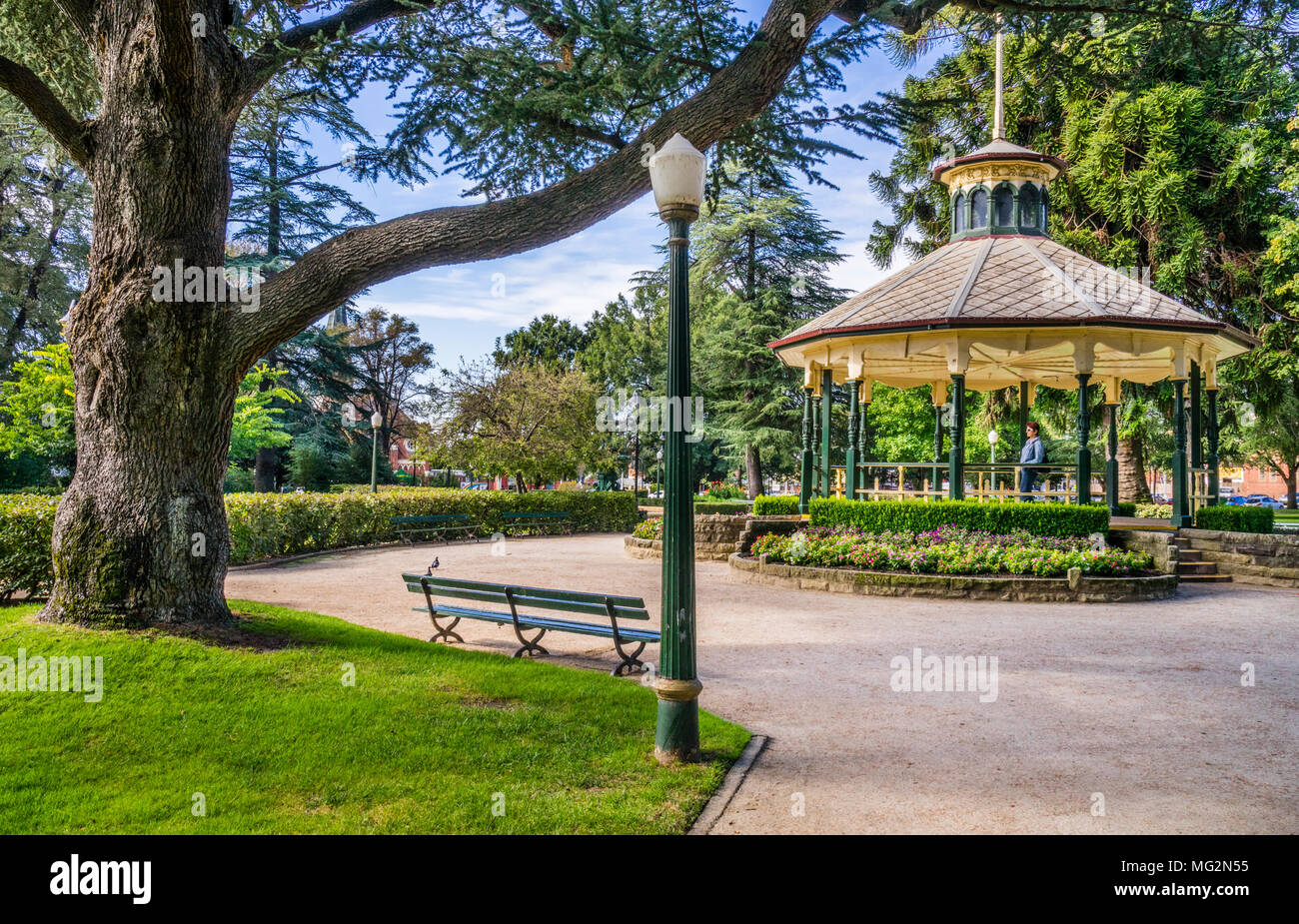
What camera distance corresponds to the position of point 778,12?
6.64 m

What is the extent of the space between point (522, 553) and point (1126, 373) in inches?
589

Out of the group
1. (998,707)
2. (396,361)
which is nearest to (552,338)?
(396,361)

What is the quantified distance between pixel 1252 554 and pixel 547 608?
1341 cm

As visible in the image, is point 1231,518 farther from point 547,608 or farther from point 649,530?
point 547,608

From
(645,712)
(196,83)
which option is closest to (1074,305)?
(645,712)

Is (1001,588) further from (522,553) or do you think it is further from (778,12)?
(522,553)

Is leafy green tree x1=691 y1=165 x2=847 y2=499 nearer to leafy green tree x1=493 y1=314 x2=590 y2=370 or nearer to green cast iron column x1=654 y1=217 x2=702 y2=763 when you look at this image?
leafy green tree x1=493 y1=314 x2=590 y2=370

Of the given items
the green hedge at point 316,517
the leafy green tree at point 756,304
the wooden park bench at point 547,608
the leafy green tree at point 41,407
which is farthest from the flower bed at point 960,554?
the leafy green tree at point 756,304

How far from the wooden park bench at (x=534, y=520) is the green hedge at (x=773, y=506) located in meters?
9.12

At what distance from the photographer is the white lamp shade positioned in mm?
5043

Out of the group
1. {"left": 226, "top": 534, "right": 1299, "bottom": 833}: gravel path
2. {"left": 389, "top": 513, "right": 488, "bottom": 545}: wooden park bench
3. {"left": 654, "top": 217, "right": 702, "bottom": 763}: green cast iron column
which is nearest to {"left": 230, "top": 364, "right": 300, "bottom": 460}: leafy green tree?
{"left": 389, "top": 513, "right": 488, "bottom": 545}: wooden park bench

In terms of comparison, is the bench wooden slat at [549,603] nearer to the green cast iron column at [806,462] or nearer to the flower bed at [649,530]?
the green cast iron column at [806,462]

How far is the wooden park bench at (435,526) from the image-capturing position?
71.2 feet
